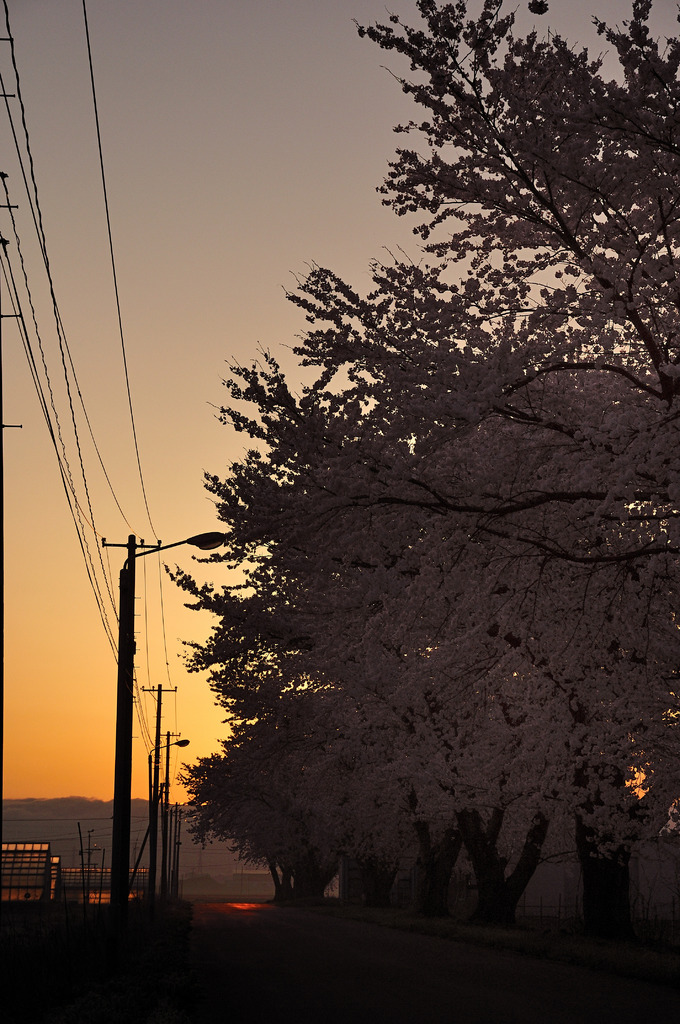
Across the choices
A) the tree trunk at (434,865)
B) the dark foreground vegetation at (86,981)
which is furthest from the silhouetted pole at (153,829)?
the dark foreground vegetation at (86,981)

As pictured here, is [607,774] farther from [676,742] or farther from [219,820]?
[219,820]

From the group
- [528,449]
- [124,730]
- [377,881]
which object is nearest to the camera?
[528,449]

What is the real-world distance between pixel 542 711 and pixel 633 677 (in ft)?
9.83

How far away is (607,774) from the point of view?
19.9m

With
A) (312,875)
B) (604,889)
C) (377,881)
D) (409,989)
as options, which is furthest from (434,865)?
(312,875)

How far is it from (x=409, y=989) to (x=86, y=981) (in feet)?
13.7

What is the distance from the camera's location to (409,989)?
45.5 feet

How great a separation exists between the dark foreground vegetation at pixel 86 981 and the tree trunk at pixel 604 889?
8.09m

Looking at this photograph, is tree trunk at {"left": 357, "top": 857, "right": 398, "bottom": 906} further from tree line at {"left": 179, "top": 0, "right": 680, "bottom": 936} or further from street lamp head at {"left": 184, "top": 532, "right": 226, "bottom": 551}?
street lamp head at {"left": 184, "top": 532, "right": 226, "bottom": 551}

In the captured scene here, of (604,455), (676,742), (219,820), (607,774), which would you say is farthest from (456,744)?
(219,820)

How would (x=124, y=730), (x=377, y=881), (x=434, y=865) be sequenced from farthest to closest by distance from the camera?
(x=377, y=881) < (x=434, y=865) < (x=124, y=730)

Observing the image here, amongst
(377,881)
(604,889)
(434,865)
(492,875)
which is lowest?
(377,881)

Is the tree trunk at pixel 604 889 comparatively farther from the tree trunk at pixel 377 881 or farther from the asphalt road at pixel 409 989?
the tree trunk at pixel 377 881

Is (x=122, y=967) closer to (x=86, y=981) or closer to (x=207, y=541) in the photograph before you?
(x=86, y=981)
